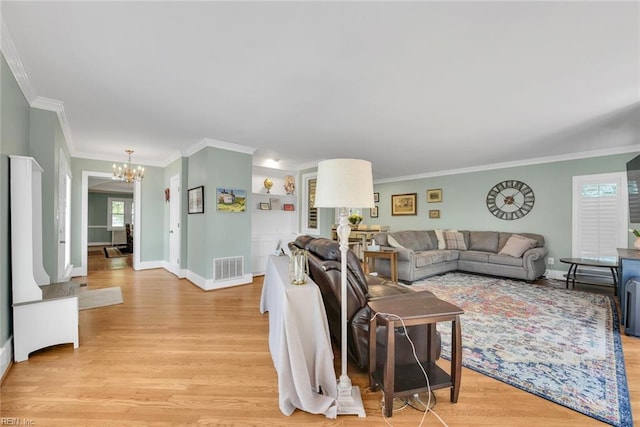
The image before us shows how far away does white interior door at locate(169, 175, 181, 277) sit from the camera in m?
5.19

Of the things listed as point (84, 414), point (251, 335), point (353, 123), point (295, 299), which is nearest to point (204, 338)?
point (251, 335)

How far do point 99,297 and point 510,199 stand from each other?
7.48 metres

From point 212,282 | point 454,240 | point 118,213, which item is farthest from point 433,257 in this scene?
point 118,213

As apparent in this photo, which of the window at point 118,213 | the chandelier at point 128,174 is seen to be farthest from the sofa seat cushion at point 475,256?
the window at point 118,213

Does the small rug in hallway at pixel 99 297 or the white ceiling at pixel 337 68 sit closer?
the white ceiling at pixel 337 68

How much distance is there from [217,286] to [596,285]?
6.26 meters

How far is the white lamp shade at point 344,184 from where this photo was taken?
1563 millimetres

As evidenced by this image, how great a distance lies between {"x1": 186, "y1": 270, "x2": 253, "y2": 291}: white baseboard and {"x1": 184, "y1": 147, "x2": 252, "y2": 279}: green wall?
0.24 feet

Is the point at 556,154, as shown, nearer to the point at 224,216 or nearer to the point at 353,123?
the point at 353,123

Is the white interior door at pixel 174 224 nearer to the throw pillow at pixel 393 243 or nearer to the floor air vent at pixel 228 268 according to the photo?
the floor air vent at pixel 228 268

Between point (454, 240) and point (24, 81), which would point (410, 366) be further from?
point (454, 240)

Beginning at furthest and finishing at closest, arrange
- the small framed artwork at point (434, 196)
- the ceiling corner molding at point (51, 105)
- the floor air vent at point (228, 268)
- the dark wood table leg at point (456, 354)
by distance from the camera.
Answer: the small framed artwork at point (434, 196)
the floor air vent at point (228, 268)
the ceiling corner molding at point (51, 105)
the dark wood table leg at point (456, 354)

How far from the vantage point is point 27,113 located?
2.72 metres

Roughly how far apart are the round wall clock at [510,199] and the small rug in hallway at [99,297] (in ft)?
23.0
